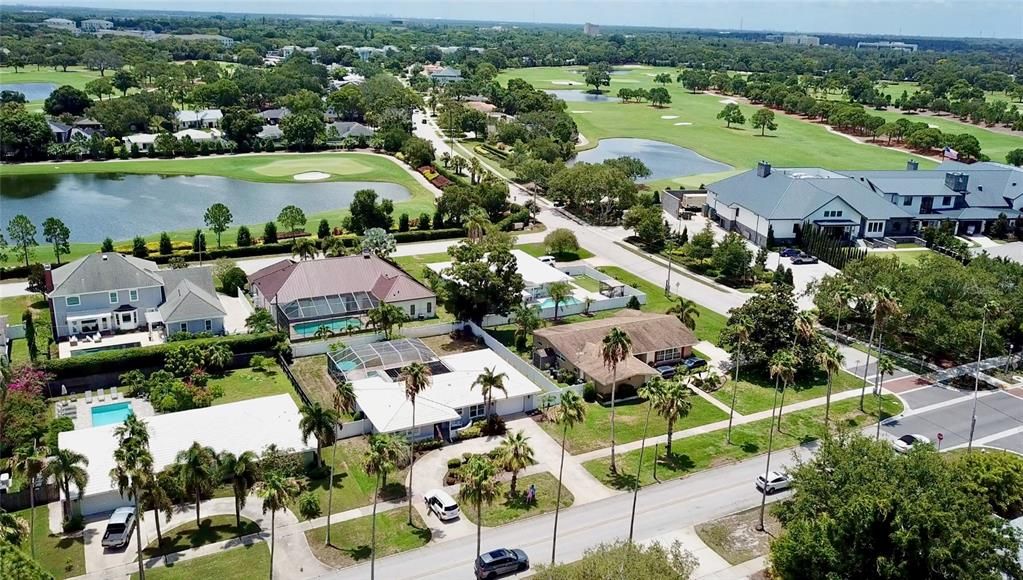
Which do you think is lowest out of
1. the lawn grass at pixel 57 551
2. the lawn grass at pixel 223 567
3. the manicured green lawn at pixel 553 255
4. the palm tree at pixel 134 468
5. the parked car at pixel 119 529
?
the lawn grass at pixel 223 567

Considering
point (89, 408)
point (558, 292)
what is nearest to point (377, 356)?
point (558, 292)

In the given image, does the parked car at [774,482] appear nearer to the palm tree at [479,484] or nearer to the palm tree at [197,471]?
the palm tree at [479,484]

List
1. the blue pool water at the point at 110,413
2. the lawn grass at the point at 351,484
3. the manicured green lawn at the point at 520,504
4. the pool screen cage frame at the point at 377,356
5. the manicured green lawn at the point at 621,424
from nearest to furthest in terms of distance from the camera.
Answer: the manicured green lawn at the point at 520,504 → the lawn grass at the point at 351,484 → the manicured green lawn at the point at 621,424 → the blue pool water at the point at 110,413 → the pool screen cage frame at the point at 377,356

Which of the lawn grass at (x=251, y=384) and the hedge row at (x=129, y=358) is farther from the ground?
the hedge row at (x=129, y=358)

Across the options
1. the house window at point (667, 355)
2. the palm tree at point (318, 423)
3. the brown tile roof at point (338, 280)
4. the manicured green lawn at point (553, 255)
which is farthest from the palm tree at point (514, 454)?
the manicured green lawn at point (553, 255)

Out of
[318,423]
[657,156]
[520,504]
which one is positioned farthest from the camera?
[657,156]

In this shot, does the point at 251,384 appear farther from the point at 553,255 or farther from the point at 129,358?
the point at 553,255

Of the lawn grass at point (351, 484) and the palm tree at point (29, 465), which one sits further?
the lawn grass at point (351, 484)
